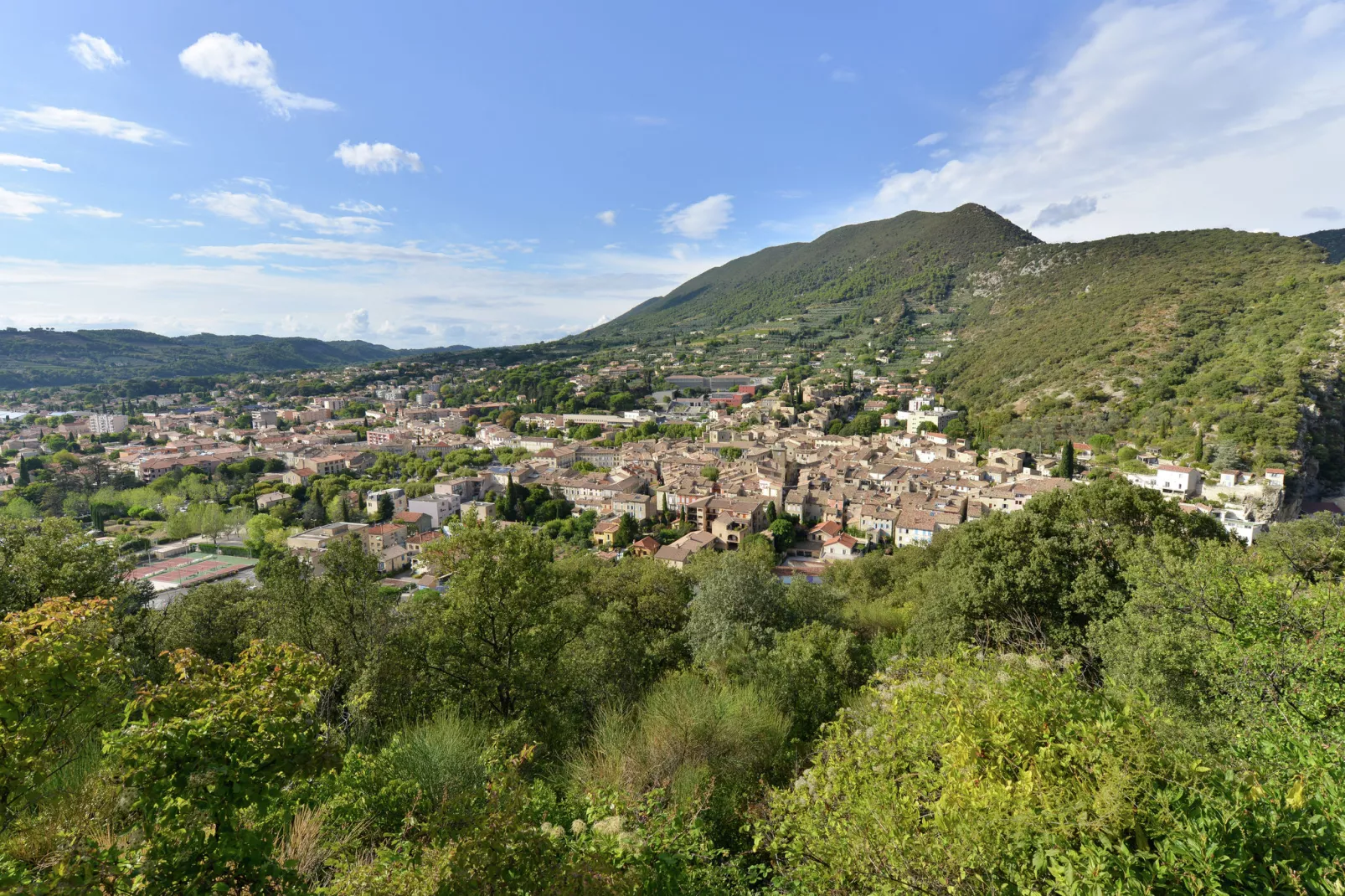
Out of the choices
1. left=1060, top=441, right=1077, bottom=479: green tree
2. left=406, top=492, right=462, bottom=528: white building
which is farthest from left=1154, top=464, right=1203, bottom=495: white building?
left=406, top=492, right=462, bottom=528: white building

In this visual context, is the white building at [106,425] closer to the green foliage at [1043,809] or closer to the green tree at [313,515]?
the green tree at [313,515]

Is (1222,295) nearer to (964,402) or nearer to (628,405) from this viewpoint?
(964,402)

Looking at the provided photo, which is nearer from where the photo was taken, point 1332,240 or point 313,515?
point 313,515

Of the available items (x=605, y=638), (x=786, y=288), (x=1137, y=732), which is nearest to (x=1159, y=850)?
(x=1137, y=732)

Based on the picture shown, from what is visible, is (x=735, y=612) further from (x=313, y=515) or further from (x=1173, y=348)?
(x=1173, y=348)

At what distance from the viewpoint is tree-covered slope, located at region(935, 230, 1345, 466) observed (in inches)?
1467

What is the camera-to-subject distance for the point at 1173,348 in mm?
50531

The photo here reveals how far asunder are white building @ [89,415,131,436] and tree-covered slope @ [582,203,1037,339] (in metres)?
95.9

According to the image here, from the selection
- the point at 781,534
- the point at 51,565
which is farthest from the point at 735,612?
the point at 781,534

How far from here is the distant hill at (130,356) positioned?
11325cm

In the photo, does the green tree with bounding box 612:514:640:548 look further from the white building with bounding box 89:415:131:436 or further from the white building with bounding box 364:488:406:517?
the white building with bounding box 89:415:131:436

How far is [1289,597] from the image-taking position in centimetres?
593

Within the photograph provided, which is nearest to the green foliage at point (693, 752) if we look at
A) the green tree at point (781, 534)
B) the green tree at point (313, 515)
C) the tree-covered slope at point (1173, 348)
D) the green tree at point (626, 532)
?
the green tree at point (781, 534)

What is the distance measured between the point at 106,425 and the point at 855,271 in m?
146
